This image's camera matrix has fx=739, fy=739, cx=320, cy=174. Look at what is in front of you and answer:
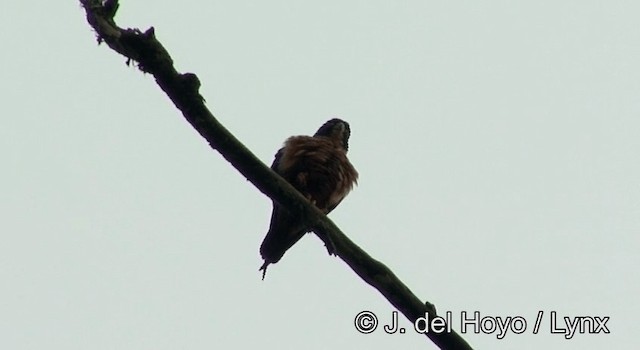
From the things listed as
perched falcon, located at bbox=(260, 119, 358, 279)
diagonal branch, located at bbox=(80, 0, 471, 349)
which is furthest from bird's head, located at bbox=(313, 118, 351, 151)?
diagonal branch, located at bbox=(80, 0, 471, 349)

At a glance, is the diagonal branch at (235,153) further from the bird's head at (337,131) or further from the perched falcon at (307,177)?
the bird's head at (337,131)

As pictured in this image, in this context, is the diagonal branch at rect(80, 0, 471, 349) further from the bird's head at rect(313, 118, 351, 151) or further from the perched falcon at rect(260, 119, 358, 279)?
the bird's head at rect(313, 118, 351, 151)

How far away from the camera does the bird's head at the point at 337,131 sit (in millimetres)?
7837

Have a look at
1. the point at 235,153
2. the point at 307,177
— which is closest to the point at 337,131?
the point at 307,177

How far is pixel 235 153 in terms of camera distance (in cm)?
365

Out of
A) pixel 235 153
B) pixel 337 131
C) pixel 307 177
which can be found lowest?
pixel 235 153

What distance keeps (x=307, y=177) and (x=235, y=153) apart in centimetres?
326

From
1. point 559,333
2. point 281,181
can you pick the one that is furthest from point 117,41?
point 559,333

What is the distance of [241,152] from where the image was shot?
3.65 meters

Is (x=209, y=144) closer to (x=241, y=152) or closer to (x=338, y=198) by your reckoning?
(x=241, y=152)

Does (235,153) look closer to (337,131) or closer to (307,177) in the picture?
(307,177)

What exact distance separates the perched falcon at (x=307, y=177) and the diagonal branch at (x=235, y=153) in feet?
7.93

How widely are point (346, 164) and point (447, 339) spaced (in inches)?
147

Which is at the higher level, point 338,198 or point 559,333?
point 338,198
